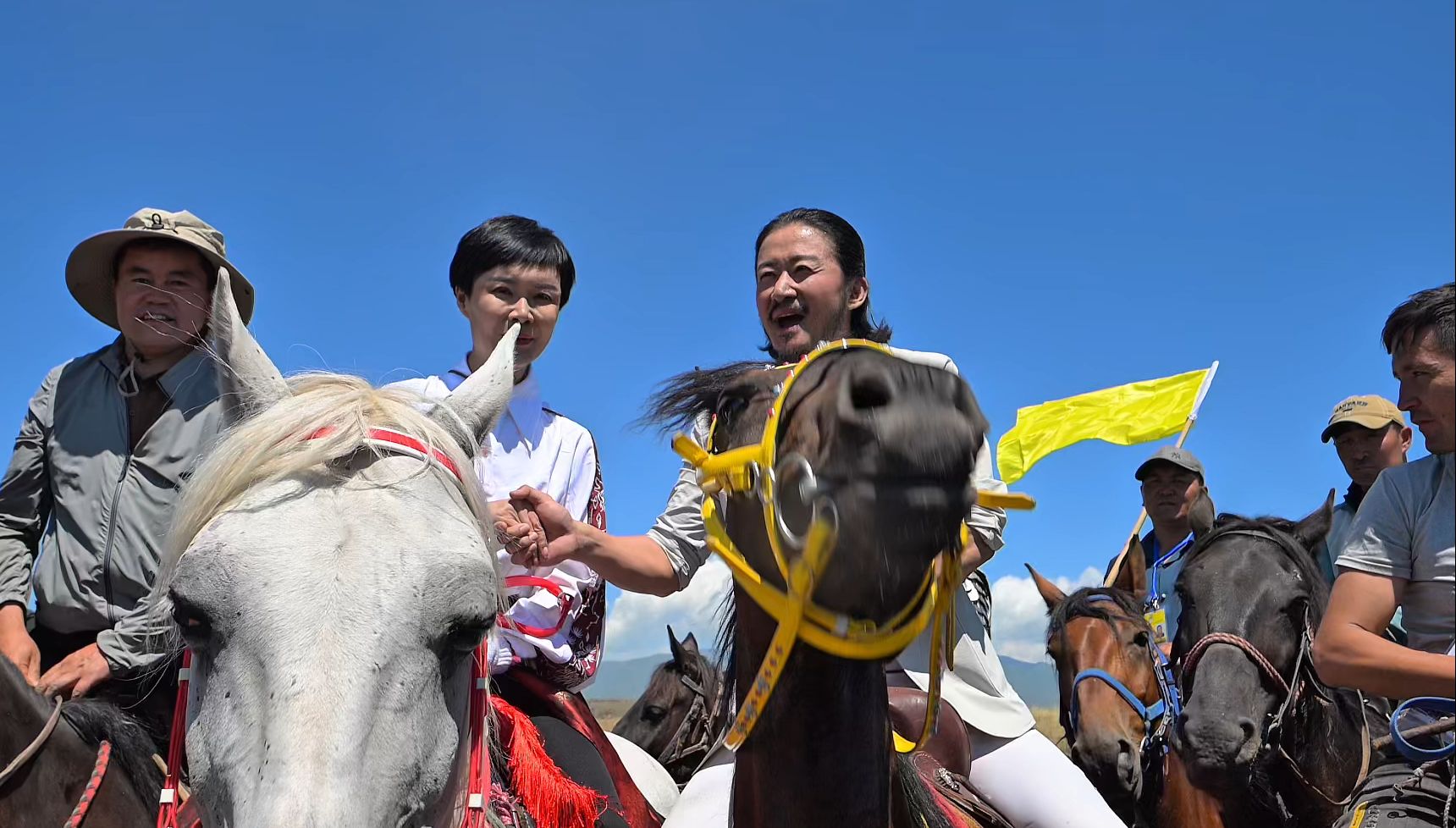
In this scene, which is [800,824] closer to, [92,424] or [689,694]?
[92,424]

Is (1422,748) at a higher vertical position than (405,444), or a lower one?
lower

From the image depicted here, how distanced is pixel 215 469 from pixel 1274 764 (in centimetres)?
583

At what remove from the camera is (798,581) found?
214 cm

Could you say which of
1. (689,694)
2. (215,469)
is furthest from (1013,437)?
(215,469)

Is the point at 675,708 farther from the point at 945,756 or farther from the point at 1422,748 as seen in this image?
the point at 1422,748

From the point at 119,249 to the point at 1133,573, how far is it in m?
8.27

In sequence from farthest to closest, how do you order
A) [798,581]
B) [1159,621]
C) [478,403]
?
[1159,621]
[478,403]
[798,581]

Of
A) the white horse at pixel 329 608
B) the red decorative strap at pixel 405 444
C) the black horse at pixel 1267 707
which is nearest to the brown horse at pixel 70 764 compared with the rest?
the white horse at pixel 329 608

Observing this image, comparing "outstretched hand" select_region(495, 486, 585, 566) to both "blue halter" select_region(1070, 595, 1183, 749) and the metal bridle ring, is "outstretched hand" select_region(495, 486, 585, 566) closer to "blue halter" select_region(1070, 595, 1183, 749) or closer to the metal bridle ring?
the metal bridle ring

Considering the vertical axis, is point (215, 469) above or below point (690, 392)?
below

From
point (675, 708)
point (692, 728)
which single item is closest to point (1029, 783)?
point (692, 728)

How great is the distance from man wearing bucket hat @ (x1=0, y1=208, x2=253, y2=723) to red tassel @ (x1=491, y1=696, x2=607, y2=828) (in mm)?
1406

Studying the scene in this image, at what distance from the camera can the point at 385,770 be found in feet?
7.20

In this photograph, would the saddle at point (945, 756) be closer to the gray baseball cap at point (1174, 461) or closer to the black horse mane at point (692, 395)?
the black horse mane at point (692, 395)
